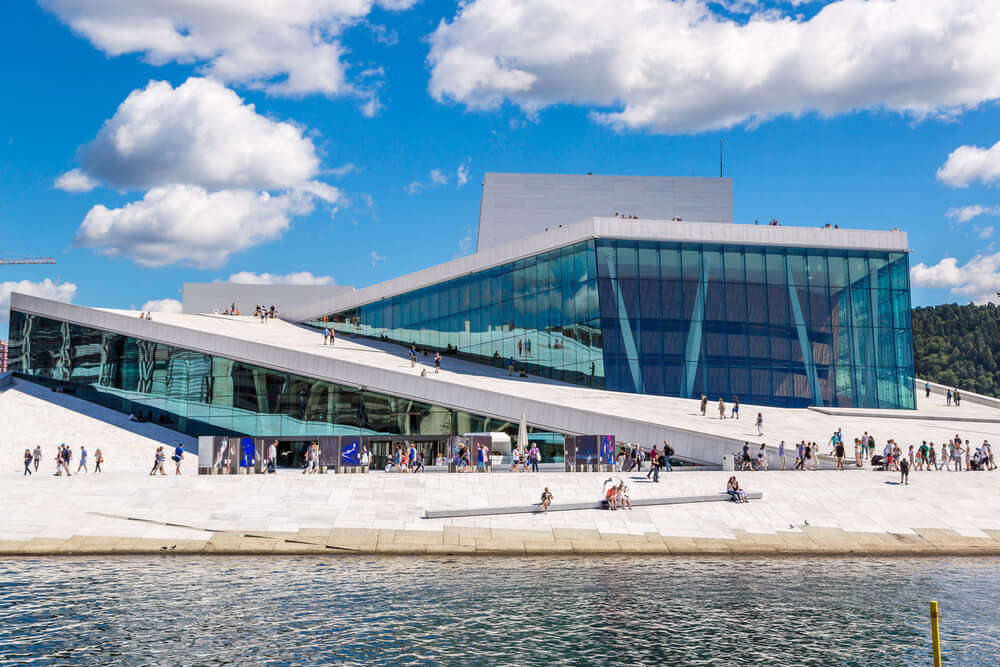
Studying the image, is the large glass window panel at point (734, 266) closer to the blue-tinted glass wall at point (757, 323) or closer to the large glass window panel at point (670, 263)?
the blue-tinted glass wall at point (757, 323)

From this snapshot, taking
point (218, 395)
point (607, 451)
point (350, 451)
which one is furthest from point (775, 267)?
point (218, 395)

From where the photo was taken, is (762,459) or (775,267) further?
(775,267)

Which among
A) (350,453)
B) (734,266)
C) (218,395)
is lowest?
(350,453)

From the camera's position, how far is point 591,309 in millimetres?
46500

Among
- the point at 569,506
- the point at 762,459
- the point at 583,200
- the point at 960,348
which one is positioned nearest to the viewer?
the point at 569,506

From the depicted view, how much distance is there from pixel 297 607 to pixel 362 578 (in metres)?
3.37

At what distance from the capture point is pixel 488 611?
18.5m

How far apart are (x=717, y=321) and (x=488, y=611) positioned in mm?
31806

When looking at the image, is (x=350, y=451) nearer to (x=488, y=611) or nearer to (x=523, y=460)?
(x=523, y=460)

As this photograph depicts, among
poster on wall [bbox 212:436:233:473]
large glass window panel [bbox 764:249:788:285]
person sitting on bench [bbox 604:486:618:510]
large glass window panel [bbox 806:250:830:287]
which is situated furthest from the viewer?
large glass window panel [bbox 806:250:830:287]

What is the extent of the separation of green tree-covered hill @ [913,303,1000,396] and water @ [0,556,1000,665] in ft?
355

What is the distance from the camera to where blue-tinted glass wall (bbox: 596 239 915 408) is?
153ft

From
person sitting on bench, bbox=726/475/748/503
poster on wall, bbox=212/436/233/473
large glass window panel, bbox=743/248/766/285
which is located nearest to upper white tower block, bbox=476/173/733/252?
large glass window panel, bbox=743/248/766/285

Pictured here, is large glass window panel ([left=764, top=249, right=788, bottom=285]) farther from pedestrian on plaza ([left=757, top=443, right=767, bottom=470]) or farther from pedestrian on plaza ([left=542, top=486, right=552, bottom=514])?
pedestrian on plaza ([left=542, top=486, right=552, bottom=514])
